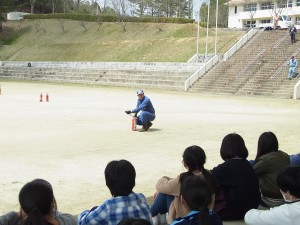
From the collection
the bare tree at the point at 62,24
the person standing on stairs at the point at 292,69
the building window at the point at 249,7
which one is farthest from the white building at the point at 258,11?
the person standing on stairs at the point at 292,69

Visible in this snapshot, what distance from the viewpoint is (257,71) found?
28.9 m

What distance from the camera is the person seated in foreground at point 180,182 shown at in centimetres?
393

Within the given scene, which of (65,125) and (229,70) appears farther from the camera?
(229,70)

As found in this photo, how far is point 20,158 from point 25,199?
5.86 metres

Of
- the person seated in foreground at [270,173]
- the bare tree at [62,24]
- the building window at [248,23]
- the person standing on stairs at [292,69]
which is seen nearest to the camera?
the person seated in foreground at [270,173]

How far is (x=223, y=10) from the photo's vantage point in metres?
69.8

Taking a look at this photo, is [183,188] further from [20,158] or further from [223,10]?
[223,10]

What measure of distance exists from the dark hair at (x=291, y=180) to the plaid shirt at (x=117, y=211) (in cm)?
110

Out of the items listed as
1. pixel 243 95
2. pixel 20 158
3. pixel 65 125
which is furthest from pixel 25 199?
pixel 243 95

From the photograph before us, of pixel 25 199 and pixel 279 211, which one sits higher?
pixel 25 199

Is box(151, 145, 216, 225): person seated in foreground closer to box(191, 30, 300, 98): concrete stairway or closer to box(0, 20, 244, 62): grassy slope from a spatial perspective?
box(191, 30, 300, 98): concrete stairway

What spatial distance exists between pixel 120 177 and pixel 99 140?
6988 mm

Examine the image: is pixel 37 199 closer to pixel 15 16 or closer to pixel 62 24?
pixel 62 24

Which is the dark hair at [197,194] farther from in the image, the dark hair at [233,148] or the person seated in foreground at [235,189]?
the dark hair at [233,148]
